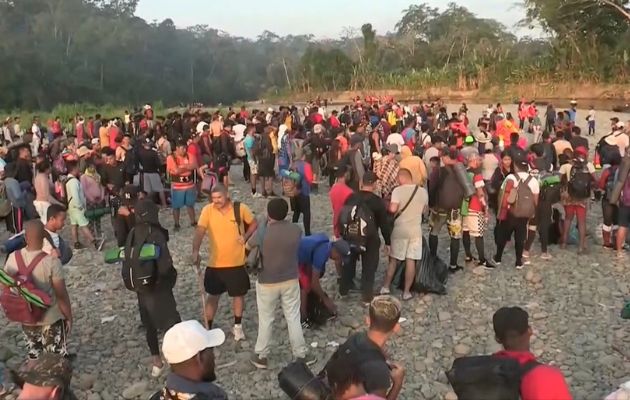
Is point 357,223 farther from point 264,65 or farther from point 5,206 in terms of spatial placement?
point 264,65

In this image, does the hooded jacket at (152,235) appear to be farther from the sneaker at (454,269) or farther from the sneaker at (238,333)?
the sneaker at (454,269)

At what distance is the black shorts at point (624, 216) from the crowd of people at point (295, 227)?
0.02 m

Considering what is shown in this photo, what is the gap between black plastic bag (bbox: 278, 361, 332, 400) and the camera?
3146mm

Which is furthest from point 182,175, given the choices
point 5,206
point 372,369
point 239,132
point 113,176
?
point 372,369

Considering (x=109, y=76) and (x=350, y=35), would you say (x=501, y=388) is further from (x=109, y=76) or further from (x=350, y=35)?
(x=350, y=35)

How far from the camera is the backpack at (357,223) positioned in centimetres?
620

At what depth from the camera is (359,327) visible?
20.6ft

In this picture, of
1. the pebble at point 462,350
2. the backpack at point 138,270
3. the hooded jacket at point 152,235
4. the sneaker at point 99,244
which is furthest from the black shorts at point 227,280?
the sneaker at point 99,244

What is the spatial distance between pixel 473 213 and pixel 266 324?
3.50m

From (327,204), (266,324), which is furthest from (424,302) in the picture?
(327,204)

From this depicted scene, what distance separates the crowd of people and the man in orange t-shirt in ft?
0.09

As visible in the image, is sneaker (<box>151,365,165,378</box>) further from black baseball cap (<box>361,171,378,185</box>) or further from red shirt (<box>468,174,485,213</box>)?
red shirt (<box>468,174,485,213</box>)

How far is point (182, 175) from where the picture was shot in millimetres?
9469

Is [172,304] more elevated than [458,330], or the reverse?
[172,304]
